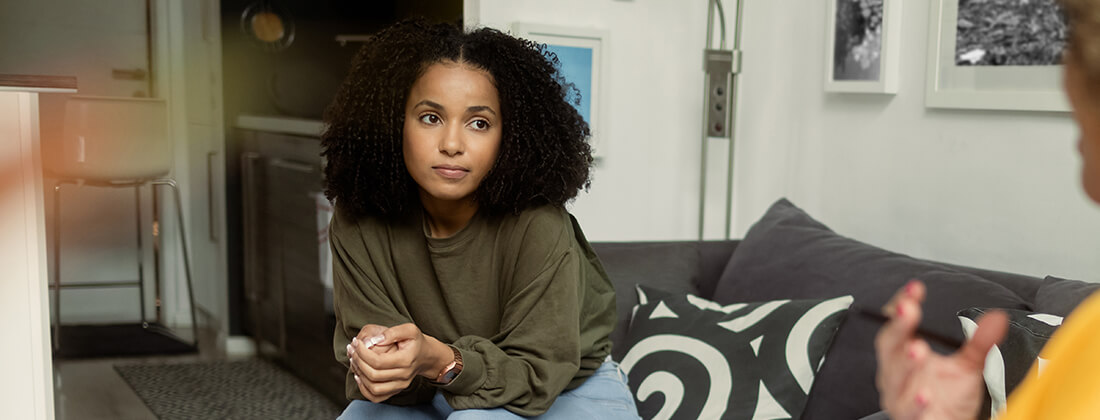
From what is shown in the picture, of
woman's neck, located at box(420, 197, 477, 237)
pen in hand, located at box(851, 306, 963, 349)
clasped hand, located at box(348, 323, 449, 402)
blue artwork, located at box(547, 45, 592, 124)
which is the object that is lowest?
pen in hand, located at box(851, 306, 963, 349)

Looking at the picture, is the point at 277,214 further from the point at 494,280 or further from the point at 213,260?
the point at 494,280

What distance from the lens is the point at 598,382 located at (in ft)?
4.88

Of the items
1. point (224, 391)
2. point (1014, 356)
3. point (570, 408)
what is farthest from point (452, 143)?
point (224, 391)

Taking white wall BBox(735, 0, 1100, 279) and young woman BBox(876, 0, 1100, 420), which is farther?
white wall BBox(735, 0, 1100, 279)

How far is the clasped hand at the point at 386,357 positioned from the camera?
3.84 ft

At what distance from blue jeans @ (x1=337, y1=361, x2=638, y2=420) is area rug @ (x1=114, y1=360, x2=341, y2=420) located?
1139mm

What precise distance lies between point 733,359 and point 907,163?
717mm

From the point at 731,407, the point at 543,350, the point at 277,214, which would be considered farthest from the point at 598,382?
the point at 277,214

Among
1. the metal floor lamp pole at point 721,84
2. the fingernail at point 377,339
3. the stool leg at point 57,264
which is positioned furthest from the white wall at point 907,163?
the stool leg at point 57,264

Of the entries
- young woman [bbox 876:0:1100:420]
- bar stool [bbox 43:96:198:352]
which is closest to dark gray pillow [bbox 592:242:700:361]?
bar stool [bbox 43:96:198:352]

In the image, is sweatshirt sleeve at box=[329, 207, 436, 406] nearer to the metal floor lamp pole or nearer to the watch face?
the watch face

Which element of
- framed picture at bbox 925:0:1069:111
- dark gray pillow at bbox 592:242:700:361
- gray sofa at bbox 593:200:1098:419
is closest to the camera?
gray sofa at bbox 593:200:1098:419

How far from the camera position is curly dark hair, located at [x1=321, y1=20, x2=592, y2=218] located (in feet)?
4.72

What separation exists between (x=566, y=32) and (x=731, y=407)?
1099 millimetres
